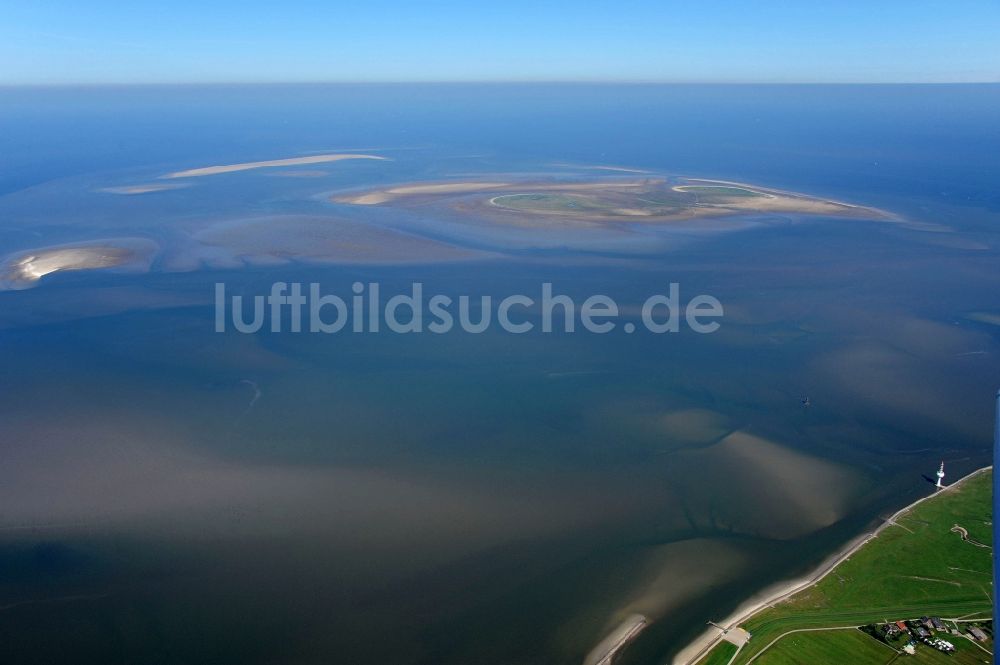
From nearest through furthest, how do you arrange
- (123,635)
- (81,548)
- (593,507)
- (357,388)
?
(123,635) < (81,548) < (593,507) < (357,388)

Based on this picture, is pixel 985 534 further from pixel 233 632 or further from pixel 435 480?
pixel 233 632

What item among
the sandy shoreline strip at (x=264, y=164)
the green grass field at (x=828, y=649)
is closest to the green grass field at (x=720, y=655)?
the green grass field at (x=828, y=649)

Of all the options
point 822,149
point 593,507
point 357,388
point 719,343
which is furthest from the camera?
point 822,149

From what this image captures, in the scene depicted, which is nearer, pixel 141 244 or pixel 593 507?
pixel 593 507

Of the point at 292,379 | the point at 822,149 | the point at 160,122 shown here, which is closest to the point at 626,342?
the point at 292,379

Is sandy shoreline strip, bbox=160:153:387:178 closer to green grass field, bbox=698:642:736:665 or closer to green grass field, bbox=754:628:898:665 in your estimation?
green grass field, bbox=698:642:736:665

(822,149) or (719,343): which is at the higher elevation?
(822,149)

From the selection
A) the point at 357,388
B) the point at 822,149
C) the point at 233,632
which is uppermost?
the point at 822,149
